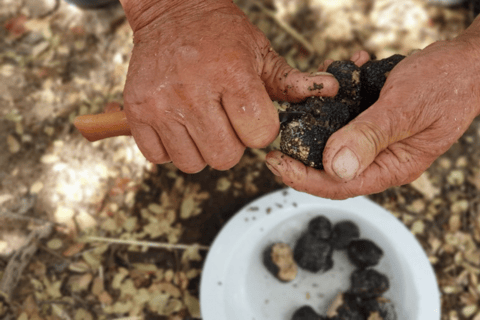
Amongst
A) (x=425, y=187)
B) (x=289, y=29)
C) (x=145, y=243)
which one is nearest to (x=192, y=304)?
(x=145, y=243)

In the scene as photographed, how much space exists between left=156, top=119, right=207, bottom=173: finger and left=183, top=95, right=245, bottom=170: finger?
37 mm

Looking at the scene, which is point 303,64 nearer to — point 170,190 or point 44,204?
point 170,190

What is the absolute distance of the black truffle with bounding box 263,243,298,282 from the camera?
86.4 inches

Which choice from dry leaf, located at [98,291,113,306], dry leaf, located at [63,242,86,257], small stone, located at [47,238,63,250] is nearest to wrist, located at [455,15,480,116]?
dry leaf, located at [98,291,113,306]

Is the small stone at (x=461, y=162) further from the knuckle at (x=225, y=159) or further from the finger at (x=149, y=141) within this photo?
the finger at (x=149, y=141)

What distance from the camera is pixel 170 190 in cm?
272

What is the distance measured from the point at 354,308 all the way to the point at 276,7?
288 cm

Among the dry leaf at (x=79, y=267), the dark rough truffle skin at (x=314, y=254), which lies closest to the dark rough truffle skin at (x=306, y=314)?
the dark rough truffle skin at (x=314, y=254)

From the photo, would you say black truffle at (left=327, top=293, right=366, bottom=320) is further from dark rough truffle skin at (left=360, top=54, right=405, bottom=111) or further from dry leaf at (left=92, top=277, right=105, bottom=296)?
dry leaf at (left=92, top=277, right=105, bottom=296)

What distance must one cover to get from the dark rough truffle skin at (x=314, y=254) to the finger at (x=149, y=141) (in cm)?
114

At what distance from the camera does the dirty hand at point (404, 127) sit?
1295 millimetres

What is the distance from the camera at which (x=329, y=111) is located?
1.44 m

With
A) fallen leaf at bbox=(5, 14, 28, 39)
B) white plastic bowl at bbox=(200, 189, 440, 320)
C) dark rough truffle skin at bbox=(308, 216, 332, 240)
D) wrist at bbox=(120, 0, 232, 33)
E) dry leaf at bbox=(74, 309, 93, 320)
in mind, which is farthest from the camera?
fallen leaf at bbox=(5, 14, 28, 39)

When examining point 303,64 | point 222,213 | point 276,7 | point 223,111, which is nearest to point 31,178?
point 222,213
